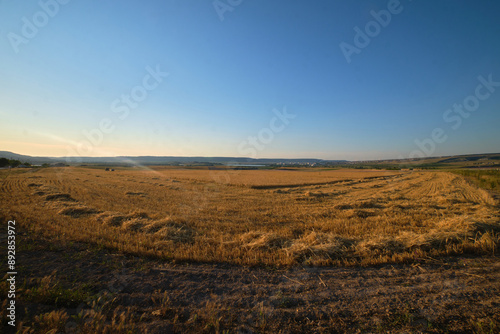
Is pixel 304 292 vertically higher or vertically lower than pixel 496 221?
lower

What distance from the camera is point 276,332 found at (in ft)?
9.77

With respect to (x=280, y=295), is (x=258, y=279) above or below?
below

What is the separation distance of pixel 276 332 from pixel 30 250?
302 inches

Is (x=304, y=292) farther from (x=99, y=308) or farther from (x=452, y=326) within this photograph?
(x=99, y=308)

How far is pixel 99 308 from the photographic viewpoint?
3428 mm

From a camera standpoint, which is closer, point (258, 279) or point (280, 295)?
point (280, 295)

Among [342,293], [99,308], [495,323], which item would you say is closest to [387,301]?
[342,293]

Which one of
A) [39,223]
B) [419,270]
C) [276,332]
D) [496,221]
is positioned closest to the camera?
[276,332]

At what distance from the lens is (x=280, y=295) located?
3.83 meters

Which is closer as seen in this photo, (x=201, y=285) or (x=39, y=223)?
(x=201, y=285)

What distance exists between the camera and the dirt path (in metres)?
3.11

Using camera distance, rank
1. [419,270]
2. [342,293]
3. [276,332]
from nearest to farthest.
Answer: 1. [276,332]
2. [342,293]
3. [419,270]

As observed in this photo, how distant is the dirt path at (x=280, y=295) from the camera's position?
3.11 m

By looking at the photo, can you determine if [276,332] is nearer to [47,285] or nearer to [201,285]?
[201,285]
